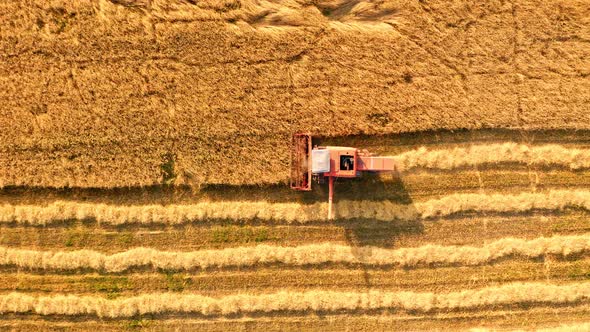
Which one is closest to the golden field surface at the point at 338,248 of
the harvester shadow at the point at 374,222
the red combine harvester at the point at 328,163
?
the harvester shadow at the point at 374,222

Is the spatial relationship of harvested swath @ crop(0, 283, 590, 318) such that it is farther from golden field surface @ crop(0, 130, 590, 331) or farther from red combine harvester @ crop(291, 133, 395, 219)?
red combine harvester @ crop(291, 133, 395, 219)

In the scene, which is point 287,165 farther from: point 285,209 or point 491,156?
point 491,156

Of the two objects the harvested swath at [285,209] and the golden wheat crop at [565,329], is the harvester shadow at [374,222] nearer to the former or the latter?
the harvested swath at [285,209]

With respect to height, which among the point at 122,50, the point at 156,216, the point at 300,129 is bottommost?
the point at 156,216

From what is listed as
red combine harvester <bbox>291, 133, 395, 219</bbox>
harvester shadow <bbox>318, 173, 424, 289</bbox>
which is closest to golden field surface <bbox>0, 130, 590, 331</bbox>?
harvester shadow <bbox>318, 173, 424, 289</bbox>

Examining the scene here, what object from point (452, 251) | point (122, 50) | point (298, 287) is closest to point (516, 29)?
point (452, 251)

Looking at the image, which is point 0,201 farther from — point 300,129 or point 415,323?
point 415,323
